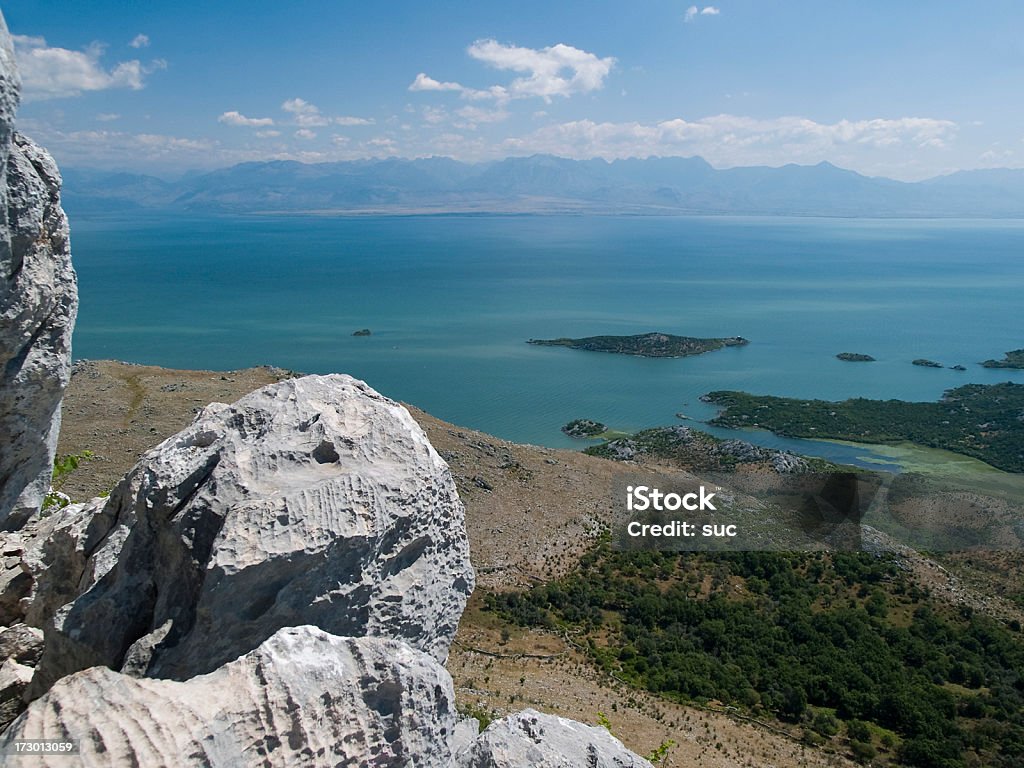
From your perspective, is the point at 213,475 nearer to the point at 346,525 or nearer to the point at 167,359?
the point at 346,525

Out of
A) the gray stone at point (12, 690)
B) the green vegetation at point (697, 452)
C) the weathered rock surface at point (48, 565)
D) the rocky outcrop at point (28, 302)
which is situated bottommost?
the green vegetation at point (697, 452)

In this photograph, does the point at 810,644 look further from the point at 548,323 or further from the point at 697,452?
the point at 548,323

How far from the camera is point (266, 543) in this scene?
16.1 feet

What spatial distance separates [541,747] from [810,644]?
49.8ft

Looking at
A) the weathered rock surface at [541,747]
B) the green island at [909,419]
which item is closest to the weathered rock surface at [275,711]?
the weathered rock surface at [541,747]

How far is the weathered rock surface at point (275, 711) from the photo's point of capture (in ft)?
11.9

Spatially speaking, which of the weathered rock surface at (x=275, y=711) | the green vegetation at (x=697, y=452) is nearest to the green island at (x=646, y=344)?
the green vegetation at (x=697, y=452)

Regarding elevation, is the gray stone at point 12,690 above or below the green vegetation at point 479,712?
above

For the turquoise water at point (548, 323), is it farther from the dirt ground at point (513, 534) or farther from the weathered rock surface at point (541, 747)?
the weathered rock surface at point (541, 747)

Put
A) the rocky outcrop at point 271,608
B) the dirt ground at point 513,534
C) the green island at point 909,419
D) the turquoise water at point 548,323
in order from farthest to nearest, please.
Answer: the turquoise water at point 548,323
the green island at point 909,419
the dirt ground at point 513,534
the rocky outcrop at point 271,608

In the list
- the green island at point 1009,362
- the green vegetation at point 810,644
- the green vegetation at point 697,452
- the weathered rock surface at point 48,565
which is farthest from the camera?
the green island at point 1009,362

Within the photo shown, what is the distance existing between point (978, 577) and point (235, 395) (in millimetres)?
29423

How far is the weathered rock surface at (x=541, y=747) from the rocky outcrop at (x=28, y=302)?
5.52 m

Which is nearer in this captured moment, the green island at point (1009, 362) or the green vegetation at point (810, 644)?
the green vegetation at point (810, 644)
